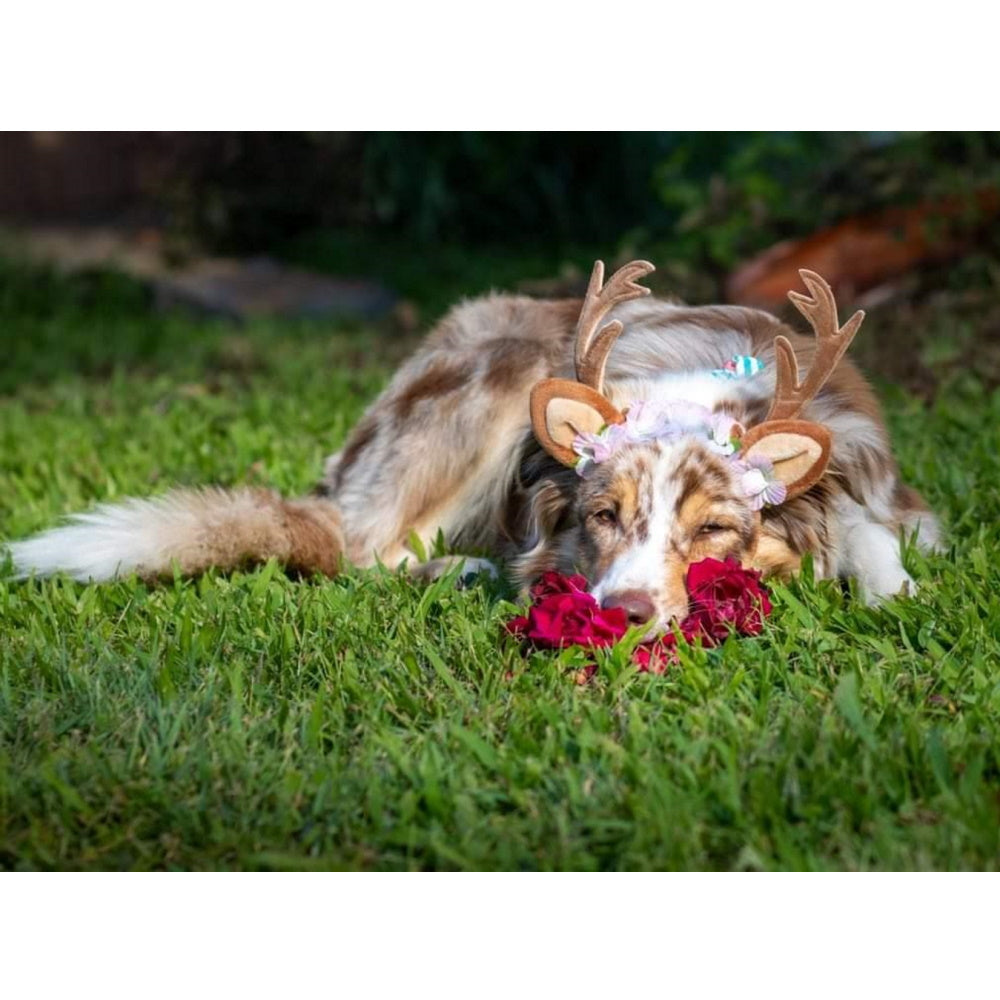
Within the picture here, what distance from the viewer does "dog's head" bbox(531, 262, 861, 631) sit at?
3916 mm

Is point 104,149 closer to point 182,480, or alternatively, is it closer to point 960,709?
point 182,480

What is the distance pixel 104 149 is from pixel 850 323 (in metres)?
11.7

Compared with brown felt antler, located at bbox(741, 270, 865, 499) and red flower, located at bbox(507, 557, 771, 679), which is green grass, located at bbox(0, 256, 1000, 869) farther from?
brown felt antler, located at bbox(741, 270, 865, 499)

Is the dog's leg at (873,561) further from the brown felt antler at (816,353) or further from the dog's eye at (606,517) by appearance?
the dog's eye at (606,517)

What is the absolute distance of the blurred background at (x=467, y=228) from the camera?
878cm

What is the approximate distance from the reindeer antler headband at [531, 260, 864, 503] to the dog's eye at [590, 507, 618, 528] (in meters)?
0.17

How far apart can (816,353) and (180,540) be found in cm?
224

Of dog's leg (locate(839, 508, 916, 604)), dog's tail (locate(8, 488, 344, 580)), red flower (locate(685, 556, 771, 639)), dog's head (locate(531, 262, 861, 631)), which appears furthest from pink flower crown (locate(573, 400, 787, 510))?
dog's tail (locate(8, 488, 344, 580))

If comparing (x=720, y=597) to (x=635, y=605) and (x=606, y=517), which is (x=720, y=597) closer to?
(x=635, y=605)

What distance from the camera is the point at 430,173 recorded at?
13.2m

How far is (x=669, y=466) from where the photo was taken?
13.1ft

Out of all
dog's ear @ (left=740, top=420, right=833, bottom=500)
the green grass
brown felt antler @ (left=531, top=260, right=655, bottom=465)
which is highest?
brown felt antler @ (left=531, top=260, right=655, bottom=465)

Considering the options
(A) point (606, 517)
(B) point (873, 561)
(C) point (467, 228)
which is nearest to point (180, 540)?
(A) point (606, 517)

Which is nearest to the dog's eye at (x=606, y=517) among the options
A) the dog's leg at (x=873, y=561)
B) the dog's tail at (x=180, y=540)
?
the dog's leg at (x=873, y=561)
